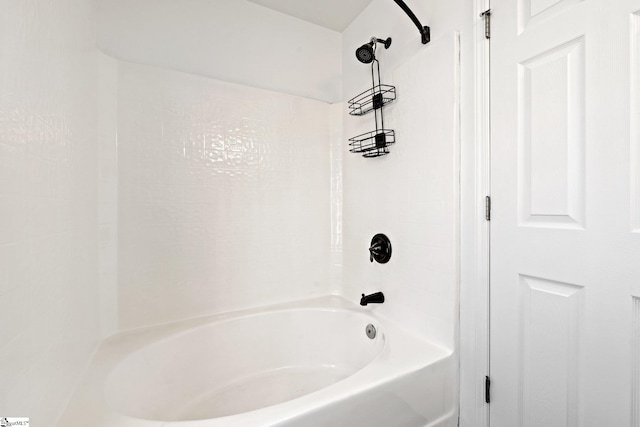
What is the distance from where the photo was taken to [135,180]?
1431 millimetres

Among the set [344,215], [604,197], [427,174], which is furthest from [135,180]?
[604,197]

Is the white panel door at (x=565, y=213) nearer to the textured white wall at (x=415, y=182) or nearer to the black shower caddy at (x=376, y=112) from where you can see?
the textured white wall at (x=415, y=182)

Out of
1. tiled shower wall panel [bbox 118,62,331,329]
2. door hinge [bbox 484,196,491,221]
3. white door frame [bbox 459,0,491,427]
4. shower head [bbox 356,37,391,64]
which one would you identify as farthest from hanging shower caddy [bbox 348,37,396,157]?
door hinge [bbox 484,196,491,221]

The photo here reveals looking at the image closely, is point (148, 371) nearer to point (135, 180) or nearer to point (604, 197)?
point (135, 180)

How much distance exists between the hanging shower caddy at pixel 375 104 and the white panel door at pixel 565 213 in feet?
1.82

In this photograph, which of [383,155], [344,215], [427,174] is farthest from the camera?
[344,215]

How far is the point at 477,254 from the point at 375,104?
0.94m

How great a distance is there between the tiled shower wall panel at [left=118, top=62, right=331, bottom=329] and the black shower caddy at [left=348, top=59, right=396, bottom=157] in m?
0.32

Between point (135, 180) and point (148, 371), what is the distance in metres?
0.92

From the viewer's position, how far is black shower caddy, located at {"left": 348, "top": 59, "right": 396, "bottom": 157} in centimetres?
153

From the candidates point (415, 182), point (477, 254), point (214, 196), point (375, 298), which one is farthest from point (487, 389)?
point (214, 196)

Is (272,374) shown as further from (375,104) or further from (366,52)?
(366,52)

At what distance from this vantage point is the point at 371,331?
153cm

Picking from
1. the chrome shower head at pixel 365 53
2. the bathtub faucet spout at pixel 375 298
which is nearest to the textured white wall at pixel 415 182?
the bathtub faucet spout at pixel 375 298
